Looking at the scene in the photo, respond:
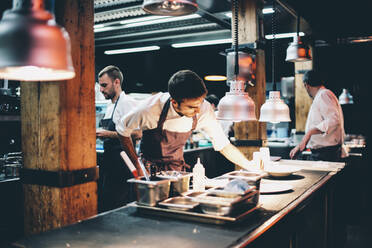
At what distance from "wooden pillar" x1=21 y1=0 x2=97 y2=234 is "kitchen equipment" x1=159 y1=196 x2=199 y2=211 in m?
0.60

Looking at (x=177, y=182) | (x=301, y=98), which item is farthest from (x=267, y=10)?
(x=177, y=182)

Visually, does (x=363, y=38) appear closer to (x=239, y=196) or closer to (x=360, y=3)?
(x=360, y=3)

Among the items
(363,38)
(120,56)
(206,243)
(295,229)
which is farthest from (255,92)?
(120,56)

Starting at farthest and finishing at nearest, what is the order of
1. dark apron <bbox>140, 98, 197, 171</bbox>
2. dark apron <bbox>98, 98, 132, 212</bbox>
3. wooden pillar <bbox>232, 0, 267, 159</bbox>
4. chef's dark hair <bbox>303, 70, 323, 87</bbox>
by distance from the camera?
chef's dark hair <bbox>303, 70, 323, 87</bbox>
wooden pillar <bbox>232, 0, 267, 159</bbox>
dark apron <bbox>98, 98, 132, 212</bbox>
dark apron <bbox>140, 98, 197, 171</bbox>

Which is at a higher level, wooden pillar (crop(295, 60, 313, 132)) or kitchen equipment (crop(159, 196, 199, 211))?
wooden pillar (crop(295, 60, 313, 132))

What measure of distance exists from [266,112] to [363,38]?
5.32 metres

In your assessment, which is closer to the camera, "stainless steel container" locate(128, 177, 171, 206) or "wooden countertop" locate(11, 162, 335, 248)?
"wooden countertop" locate(11, 162, 335, 248)

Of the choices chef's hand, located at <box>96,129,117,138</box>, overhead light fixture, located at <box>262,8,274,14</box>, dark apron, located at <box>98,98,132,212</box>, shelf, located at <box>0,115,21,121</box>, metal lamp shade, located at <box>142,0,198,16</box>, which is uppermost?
overhead light fixture, located at <box>262,8,274,14</box>

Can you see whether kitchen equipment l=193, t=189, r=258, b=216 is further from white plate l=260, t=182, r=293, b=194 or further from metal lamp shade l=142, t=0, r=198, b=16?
metal lamp shade l=142, t=0, r=198, b=16

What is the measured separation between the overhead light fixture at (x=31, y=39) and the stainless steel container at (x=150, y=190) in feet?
3.05

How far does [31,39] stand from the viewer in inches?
45.1

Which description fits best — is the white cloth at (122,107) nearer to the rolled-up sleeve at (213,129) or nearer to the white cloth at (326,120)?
the rolled-up sleeve at (213,129)

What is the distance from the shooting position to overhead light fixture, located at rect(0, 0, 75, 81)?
1135mm

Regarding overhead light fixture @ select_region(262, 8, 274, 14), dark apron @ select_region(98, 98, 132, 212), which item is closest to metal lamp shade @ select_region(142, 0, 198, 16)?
dark apron @ select_region(98, 98, 132, 212)
